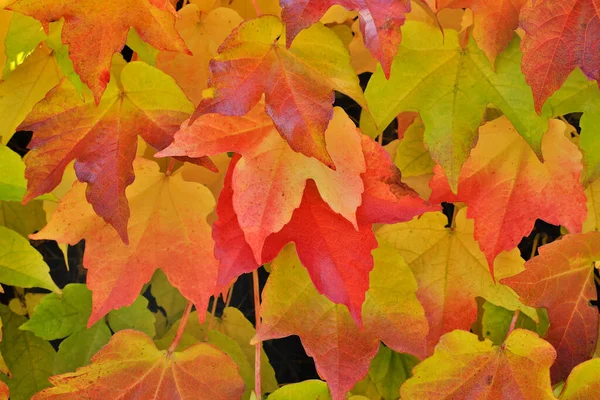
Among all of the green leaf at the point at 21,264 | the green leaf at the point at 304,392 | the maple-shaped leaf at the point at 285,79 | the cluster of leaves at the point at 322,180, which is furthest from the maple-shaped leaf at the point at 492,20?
the green leaf at the point at 21,264

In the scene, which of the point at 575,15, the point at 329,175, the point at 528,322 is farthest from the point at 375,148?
the point at 528,322

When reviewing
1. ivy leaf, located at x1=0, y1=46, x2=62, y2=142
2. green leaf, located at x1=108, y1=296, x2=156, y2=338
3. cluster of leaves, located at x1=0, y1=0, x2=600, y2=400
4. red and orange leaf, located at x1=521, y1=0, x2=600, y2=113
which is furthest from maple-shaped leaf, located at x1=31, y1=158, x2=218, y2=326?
red and orange leaf, located at x1=521, y1=0, x2=600, y2=113

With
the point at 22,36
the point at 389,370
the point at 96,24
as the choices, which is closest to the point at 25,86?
the point at 22,36

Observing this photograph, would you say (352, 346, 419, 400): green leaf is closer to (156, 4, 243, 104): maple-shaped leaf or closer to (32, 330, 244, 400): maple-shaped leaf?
(32, 330, 244, 400): maple-shaped leaf

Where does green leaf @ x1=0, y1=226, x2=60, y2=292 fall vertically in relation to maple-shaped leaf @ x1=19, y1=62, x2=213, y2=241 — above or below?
below

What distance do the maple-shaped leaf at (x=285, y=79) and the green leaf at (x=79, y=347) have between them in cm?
42

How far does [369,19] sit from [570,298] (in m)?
0.35

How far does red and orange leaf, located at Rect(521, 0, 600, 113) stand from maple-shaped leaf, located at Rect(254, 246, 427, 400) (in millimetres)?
224

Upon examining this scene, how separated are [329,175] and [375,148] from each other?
0.18 feet

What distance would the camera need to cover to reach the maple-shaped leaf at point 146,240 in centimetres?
66

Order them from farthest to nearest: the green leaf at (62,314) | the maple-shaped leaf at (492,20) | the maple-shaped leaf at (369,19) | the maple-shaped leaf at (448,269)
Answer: the green leaf at (62,314) → the maple-shaped leaf at (448,269) → the maple-shaped leaf at (492,20) → the maple-shaped leaf at (369,19)

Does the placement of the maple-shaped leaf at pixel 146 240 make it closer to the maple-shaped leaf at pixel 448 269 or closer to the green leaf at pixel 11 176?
the green leaf at pixel 11 176

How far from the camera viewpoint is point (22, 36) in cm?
68

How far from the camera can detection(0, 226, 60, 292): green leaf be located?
75cm
